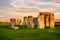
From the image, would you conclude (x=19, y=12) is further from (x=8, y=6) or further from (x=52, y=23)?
(x=52, y=23)

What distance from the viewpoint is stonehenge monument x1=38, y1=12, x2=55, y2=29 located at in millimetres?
10386

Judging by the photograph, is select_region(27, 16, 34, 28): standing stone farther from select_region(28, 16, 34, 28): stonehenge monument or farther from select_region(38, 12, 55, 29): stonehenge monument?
select_region(38, 12, 55, 29): stonehenge monument

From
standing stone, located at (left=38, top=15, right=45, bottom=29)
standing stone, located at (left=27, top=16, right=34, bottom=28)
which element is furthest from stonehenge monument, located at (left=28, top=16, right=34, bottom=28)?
standing stone, located at (left=38, top=15, right=45, bottom=29)

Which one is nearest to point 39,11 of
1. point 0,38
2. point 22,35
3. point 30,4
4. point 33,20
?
point 30,4

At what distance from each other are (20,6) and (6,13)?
0.79 meters

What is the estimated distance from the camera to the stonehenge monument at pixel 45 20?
10.4 m

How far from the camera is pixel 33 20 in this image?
35.4 ft

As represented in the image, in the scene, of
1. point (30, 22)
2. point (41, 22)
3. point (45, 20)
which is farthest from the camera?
point (45, 20)

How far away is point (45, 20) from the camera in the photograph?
1130 cm

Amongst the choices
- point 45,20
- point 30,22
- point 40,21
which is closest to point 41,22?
point 40,21

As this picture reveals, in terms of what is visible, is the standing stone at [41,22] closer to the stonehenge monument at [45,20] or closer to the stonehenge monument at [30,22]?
the stonehenge monument at [45,20]

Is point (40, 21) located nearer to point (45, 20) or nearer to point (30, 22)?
point (30, 22)

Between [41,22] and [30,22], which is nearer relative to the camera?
[41,22]

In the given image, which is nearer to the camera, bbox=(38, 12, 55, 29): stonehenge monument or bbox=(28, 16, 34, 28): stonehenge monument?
bbox=(28, 16, 34, 28): stonehenge monument
